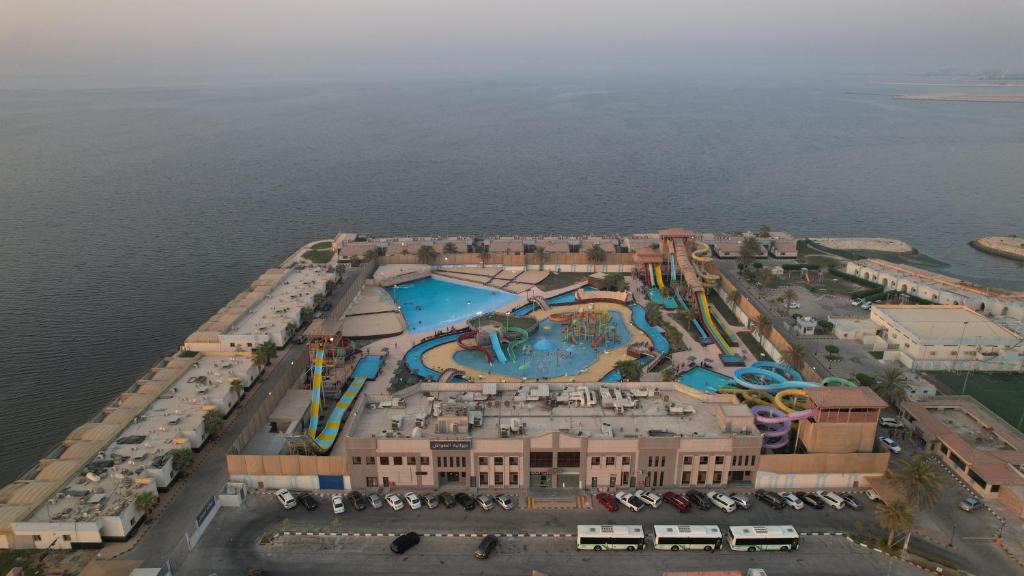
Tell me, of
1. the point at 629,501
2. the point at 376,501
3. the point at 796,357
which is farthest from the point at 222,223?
the point at 796,357

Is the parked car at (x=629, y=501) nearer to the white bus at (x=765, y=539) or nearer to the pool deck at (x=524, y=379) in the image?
the white bus at (x=765, y=539)

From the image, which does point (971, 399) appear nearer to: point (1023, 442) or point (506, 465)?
point (1023, 442)

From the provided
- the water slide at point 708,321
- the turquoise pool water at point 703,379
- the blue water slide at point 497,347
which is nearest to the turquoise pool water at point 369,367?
the blue water slide at point 497,347

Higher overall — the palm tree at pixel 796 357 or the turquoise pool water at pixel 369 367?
the palm tree at pixel 796 357

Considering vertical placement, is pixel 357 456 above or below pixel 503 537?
above

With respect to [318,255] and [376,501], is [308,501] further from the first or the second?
[318,255]

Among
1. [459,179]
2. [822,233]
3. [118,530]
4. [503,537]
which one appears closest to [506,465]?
[503,537]
